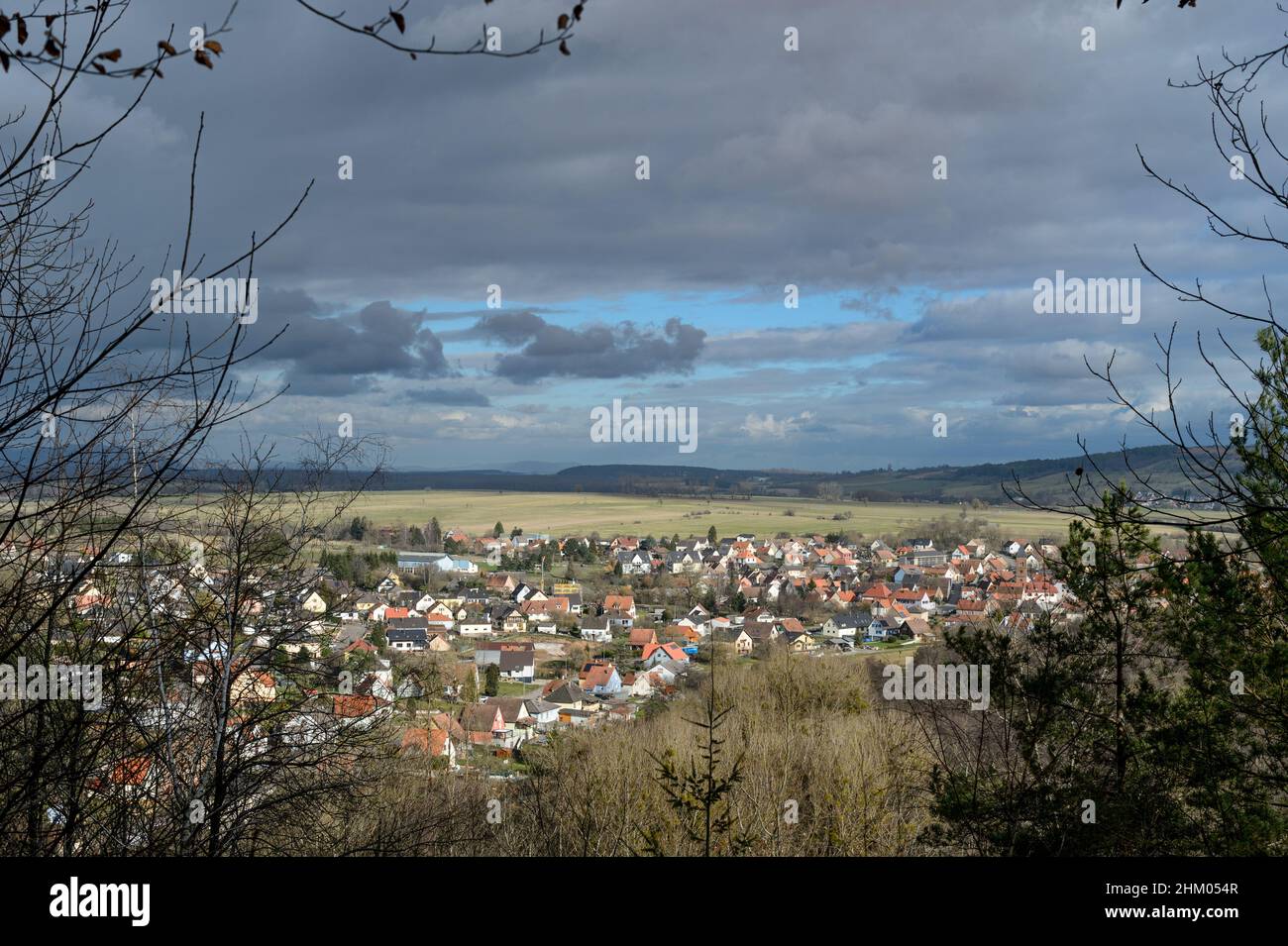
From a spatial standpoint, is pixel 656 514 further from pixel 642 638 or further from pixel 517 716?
pixel 517 716

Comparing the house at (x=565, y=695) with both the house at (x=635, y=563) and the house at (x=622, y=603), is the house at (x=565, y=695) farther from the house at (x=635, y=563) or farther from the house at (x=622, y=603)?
the house at (x=635, y=563)

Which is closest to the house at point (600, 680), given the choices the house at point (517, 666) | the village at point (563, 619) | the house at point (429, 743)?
the village at point (563, 619)

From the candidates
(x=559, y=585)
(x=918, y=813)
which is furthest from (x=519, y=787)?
(x=559, y=585)

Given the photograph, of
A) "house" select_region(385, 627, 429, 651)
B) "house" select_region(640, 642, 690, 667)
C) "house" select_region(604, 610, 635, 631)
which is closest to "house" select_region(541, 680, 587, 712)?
"house" select_region(385, 627, 429, 651)

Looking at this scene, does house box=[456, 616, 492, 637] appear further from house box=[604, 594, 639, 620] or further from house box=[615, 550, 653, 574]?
house box=[615, 550, 653, 574]

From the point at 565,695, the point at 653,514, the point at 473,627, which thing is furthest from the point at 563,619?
the point at 653,514
